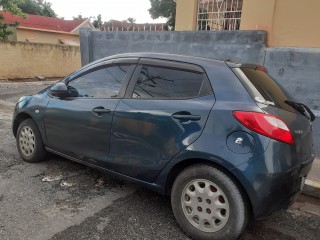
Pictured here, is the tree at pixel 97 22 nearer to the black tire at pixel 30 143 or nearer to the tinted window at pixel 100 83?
the black tire at pixel 30 143

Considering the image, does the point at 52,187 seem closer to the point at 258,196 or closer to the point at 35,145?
the point at 35,145

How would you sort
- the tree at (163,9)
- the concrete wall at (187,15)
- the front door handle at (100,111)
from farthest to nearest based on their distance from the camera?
1. the tree at (163,9)
2. the concrete wall at (187,15)
3. the front door handle at (100,111)

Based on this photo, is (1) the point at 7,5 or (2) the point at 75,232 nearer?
(2) the point at 75,232

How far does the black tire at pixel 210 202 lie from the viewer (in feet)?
8.43

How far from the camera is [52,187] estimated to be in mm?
3715

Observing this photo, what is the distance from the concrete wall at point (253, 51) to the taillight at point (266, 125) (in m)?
2.72

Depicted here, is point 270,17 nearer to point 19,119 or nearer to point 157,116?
point 157,116

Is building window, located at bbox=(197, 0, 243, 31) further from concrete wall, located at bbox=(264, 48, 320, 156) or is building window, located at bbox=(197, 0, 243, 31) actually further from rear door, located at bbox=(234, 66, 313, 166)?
rear door, located at bbox=(234, 66, 313, 166)

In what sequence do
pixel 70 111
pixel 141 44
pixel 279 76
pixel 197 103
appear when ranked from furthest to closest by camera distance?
pixel 141 44 < pixel 279 76 < pixel 70 111 < pixel 197 103

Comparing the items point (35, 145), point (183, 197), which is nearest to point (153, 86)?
point (183, 197)

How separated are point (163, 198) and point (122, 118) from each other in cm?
107

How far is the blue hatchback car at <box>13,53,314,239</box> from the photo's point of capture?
2510 mm

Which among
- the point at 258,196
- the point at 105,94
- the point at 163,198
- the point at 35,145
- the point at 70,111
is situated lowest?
the point at 163,198

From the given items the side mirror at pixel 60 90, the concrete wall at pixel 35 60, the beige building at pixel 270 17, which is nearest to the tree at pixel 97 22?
the concrete wall at pixel 35 60
